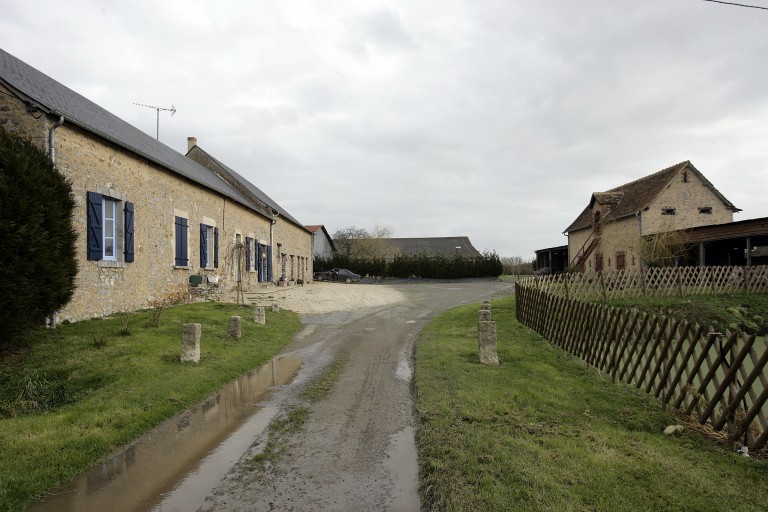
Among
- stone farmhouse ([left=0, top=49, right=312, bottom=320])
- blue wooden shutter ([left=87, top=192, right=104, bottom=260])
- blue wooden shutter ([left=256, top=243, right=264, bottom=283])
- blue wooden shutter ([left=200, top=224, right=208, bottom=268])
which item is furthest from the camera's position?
blue wooden shutter ([left=256, top=243, right=264, bottom=283])

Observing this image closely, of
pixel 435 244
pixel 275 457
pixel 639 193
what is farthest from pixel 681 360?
pixel 435 244

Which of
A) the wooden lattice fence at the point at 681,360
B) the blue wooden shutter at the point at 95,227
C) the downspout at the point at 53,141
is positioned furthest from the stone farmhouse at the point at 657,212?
the downspout at the point at 53,141

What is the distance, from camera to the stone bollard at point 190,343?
316 inches

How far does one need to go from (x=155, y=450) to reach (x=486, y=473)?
3.23 meters

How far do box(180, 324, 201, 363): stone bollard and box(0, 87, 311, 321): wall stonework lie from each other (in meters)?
3.97

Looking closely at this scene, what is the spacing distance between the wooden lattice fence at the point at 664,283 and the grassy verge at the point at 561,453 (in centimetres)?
1242

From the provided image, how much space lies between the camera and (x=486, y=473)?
380 centimetres

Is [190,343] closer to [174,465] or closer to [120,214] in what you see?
[174,465]

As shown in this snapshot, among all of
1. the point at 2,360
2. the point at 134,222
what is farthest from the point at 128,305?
the point at 2,360

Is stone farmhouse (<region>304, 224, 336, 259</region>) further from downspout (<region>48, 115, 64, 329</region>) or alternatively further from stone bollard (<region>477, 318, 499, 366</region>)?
stone bollard (<region>477, 318, 499, 366</region>)

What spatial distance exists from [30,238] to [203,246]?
10.5 metres

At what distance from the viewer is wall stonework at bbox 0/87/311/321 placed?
1022cm

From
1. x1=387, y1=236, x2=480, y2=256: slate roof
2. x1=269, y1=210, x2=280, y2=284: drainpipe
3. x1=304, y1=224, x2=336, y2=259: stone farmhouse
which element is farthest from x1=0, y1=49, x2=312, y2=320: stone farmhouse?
x1=387, y1=236, x2=480, y2=256: slate roof

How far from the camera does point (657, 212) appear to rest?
2684 cm
